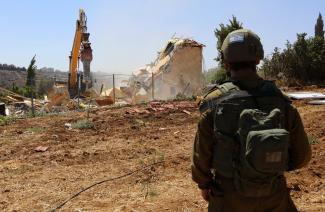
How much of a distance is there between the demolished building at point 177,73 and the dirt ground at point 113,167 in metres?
13.5

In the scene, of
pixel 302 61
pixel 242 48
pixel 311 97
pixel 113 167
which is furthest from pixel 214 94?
pixel 302 61

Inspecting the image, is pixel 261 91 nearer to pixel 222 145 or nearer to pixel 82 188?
pixel 222 145

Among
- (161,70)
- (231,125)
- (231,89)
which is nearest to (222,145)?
(231,125)

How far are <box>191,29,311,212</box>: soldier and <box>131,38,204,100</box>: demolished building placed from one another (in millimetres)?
23336

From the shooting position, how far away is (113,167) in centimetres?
799

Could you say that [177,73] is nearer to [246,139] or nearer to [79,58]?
[79,58]

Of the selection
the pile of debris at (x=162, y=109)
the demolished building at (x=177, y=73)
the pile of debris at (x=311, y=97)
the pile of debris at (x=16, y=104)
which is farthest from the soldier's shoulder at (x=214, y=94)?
the demolished building at (x=177, y=73)

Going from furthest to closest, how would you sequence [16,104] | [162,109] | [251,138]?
[16,104]
[162,109]
[251,138]

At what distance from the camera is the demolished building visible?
26.9m

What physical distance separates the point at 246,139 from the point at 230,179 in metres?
0.32

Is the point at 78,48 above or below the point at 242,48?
above

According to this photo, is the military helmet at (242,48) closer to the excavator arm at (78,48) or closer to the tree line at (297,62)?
the tree line at (297,62)

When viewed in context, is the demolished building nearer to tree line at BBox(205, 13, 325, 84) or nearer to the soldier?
tree line at BBox(205, 13, 325, 84)

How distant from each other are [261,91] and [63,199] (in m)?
4.10
